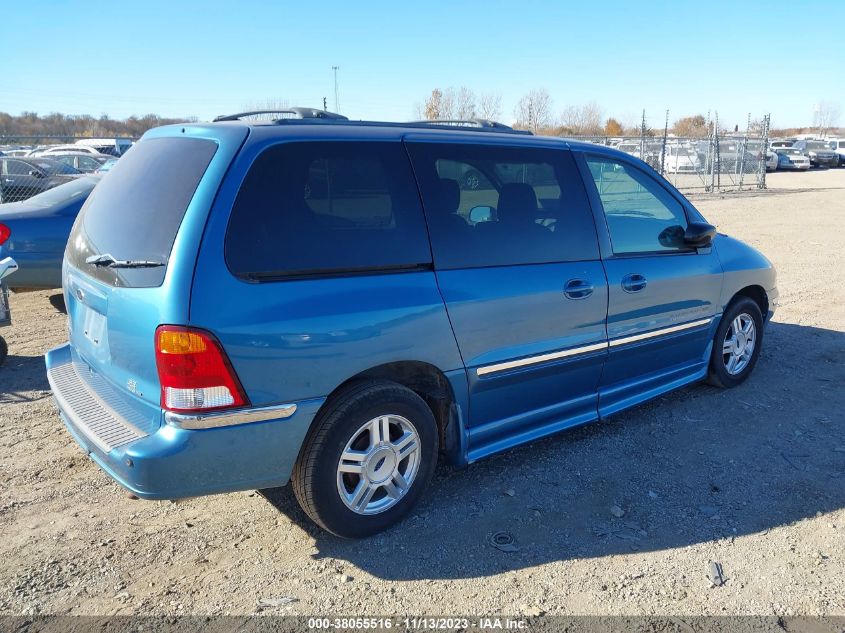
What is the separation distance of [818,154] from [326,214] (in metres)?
48.8

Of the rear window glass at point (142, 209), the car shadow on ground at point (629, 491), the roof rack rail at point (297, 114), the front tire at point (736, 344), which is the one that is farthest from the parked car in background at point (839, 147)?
the rear window glass at point (142, 209)

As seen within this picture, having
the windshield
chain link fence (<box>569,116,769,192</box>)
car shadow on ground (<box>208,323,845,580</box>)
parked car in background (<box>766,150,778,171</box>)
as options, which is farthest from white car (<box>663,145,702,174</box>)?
car shadow on ground (<box>208,323,845,580</box>)

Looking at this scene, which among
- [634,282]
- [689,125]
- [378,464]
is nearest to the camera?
[378,464]

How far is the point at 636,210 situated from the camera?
4.56 metres

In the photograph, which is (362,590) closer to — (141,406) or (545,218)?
(141,406)

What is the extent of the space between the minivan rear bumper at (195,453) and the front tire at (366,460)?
11 centimetres

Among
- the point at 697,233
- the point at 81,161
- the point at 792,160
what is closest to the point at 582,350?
the point at 697,233

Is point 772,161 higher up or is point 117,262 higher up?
point 772,161

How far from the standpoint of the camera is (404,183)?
3346 mm

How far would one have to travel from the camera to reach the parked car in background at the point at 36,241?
22.0 ft

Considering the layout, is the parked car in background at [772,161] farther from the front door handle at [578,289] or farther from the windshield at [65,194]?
the front door handle at [578,289]

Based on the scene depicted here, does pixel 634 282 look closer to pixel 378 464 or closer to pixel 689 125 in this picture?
pixel 378 464

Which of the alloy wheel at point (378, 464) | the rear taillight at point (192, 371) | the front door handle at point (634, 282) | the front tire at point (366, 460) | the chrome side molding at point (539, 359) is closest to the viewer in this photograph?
the rear taillight at point (192, 371)

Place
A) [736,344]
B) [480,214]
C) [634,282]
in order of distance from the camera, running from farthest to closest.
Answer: [736,344] → [634,282] → [480,214]
